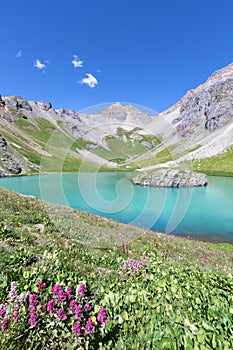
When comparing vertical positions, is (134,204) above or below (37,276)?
below

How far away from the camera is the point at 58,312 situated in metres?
3.89

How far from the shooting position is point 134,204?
158 ft

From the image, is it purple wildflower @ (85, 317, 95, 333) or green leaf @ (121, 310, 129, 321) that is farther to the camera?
green leaf @ (121, 310, 129, 321)

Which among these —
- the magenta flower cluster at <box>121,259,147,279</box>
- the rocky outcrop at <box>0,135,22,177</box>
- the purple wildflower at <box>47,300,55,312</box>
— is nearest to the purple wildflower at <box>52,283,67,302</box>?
the purple wildflower at <box>47,300,55,312</box>

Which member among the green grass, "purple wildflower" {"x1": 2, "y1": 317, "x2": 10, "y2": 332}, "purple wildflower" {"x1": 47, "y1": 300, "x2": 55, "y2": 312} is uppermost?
the green grass

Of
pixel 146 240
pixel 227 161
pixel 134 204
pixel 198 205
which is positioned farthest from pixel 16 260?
pixel 227 161

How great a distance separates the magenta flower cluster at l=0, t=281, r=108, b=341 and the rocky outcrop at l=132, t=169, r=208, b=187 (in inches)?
2977

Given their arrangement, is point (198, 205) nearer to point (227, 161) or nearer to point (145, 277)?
point (145, 277)

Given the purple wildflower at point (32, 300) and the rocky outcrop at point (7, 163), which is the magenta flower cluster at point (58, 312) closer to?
the purple wildflower at point (32, 300)

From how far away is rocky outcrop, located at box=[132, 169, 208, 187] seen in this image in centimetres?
7856

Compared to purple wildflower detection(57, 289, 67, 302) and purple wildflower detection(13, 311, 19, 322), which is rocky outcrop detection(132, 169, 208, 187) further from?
purple wildflower detection(13, 311, 19, 322)

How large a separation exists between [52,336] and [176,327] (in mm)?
2343

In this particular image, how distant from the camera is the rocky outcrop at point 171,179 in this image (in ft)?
258

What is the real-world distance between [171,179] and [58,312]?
77858 millimetres
